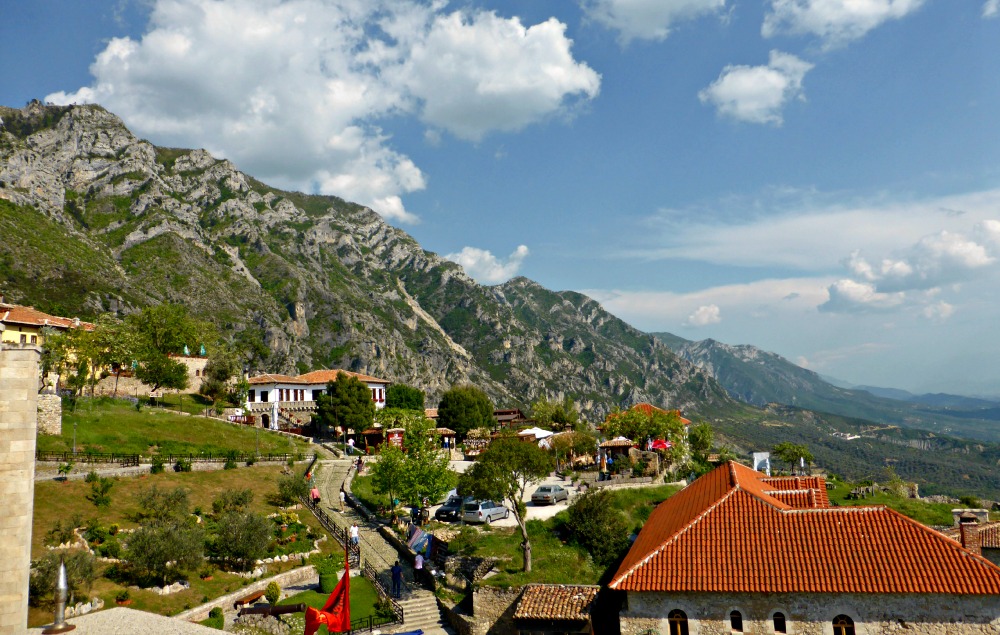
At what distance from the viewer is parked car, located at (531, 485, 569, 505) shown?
Result: 130 ft

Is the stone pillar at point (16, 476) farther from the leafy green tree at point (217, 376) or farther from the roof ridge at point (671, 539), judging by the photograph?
the leafy green tree at point (217, 376)

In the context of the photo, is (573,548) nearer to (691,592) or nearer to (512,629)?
(512,629)

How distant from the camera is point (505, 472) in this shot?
31.4 meters

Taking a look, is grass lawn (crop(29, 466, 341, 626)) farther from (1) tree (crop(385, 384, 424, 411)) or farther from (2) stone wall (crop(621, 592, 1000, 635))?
(1) tree (crop(385, 384, 424, 411))

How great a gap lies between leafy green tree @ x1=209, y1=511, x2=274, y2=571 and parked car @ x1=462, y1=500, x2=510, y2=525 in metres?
11.6

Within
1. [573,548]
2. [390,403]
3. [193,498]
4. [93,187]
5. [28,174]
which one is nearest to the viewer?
[573,548]

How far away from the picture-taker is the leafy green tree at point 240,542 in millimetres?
29562

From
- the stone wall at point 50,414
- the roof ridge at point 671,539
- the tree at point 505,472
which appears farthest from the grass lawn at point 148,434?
the roof ridge at point 671,539

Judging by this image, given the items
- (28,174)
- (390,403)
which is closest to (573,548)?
(390,403)

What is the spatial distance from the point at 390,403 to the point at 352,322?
102993 mm

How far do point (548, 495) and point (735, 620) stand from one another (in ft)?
64.4

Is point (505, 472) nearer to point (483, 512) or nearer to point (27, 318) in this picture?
point (483, 512)

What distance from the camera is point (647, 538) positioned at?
88.0 feet

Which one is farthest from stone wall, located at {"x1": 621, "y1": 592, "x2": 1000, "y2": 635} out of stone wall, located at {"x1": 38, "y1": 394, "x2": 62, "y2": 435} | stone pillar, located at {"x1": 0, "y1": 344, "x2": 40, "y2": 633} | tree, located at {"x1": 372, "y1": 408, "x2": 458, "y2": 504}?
stone wall, located at {"x1": 38, "y1": 394, "x2": 62, "y2": 435}
